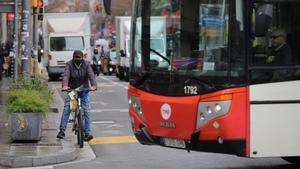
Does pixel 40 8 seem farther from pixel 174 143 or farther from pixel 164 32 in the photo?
pixel 174 143

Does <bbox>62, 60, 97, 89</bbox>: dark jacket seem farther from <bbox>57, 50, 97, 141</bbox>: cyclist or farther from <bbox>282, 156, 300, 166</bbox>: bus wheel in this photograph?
<bbox>282, 156, 300, 166</bbox>: bus wheel

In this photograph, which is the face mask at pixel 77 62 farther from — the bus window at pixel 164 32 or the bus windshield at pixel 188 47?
the bus window at pixel 164 32

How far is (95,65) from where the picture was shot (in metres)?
40.0

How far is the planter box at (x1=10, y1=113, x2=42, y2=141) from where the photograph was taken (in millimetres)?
11602

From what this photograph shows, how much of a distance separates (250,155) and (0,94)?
16038 millimetres

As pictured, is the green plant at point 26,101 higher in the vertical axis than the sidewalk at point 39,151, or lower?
higher

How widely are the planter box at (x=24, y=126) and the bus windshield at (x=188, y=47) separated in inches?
122

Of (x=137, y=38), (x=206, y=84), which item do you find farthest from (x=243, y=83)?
(x=137, y=38)

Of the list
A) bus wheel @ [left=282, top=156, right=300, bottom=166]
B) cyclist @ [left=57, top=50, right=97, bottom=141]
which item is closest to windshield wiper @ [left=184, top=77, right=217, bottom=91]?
bus wheel @ [left=282, top=156, right=300, bottom=166]

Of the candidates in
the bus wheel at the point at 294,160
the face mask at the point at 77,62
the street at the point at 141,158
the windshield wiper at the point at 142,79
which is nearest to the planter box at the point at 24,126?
the street at the point at 141,158

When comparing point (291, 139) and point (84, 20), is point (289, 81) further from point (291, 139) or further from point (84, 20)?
point (84, 20)

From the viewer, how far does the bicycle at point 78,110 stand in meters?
11.8

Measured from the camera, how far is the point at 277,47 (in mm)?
7750

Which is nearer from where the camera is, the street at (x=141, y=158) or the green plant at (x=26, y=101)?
the street at (x=141, y=158)
